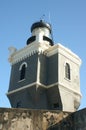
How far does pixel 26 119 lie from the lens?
1192 centimetres

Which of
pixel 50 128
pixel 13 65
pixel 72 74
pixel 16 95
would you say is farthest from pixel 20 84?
pixel 50 128

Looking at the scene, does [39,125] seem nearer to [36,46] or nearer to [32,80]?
[32,80]

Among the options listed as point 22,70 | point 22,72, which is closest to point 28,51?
point 22,70

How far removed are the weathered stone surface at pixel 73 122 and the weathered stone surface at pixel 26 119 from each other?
24cm

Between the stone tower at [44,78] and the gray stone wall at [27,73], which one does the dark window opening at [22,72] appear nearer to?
the stone tower at [44,78]

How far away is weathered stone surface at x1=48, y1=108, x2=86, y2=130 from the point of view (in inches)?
461

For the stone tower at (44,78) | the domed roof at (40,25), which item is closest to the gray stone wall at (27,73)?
the stone tower at (44,78)

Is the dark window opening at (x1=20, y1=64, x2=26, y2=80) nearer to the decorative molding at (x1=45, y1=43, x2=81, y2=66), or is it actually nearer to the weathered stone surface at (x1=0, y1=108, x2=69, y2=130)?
the decorative molding at (x1=45, y1=43, x2=81, y2=66)

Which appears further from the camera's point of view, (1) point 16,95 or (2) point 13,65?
(2) point 13,65

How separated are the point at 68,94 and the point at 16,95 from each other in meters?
4.55

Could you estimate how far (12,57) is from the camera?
26531 mm

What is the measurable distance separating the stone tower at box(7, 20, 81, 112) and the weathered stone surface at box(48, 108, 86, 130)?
29.8 feet

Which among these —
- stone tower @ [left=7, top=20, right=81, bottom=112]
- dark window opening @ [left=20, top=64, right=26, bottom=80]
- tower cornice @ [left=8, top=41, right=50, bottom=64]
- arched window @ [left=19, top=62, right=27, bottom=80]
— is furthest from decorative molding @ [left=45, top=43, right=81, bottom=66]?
dark window opening @ [left=20, top=64, right=26, bottom=80]

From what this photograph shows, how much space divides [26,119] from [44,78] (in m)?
11.4
